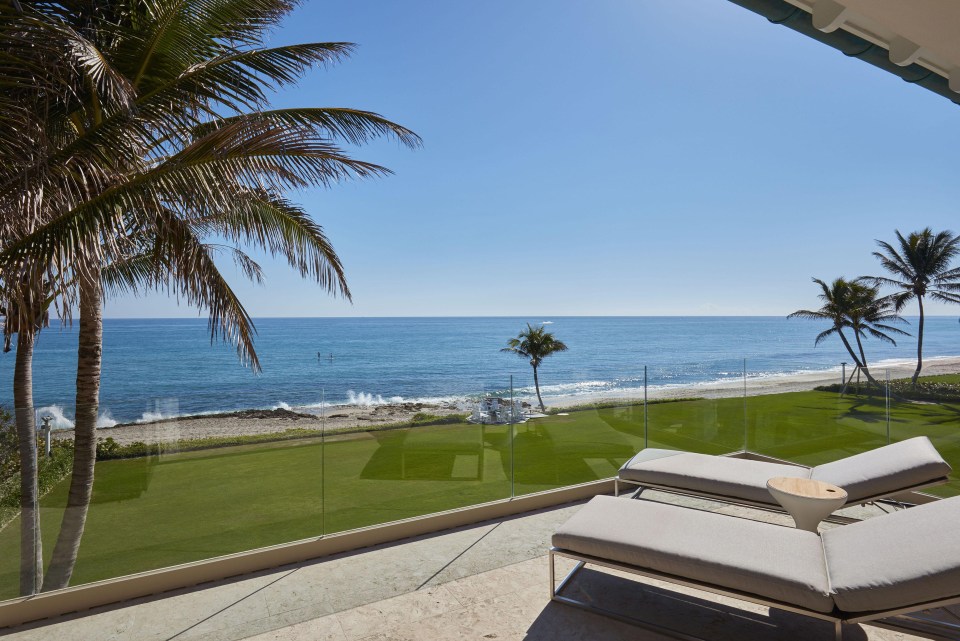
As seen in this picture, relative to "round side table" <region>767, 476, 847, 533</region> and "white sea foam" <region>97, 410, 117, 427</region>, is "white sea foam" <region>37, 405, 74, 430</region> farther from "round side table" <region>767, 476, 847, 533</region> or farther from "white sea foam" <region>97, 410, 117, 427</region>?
"round side table" <region>767, 476, 847, 533</region>

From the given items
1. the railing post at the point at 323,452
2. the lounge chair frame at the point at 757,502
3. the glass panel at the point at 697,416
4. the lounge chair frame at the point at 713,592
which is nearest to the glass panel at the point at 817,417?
the glass panel at the point at 697,416

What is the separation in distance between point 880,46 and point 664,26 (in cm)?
733

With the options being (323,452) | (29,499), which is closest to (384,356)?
(323,452)

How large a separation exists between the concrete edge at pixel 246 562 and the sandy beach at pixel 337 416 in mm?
784

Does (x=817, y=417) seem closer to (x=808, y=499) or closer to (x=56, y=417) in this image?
(x=808, y=499)

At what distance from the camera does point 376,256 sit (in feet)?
140

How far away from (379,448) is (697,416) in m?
3.28

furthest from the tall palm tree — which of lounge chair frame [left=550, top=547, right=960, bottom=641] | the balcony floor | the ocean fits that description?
the ocean

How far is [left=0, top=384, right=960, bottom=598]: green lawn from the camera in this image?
308cm

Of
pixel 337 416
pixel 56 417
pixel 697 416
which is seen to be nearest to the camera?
pixel 56 417

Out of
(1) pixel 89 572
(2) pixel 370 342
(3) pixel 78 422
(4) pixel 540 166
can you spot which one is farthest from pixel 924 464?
(2) pixel 370 342

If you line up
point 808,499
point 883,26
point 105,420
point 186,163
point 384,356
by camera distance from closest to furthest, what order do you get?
1. point 883,26
2. point 186,163
3. point 808,499
4. point 105,420
5. point 384,356

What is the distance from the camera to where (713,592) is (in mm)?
2061

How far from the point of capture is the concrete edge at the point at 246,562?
103 inches
